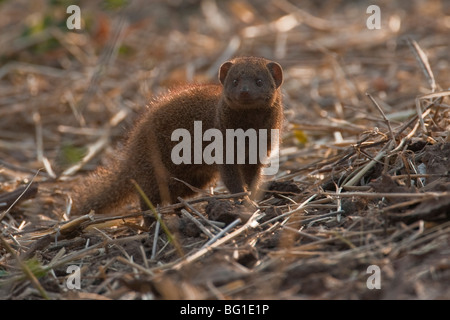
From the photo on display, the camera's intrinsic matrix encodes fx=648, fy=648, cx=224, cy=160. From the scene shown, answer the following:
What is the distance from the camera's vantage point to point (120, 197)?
15.2ft

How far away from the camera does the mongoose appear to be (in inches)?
165

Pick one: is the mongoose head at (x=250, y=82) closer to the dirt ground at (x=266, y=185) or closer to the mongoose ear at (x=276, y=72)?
the mongoose ear at (x=276, y=72)

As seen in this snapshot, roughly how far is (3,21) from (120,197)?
642cm

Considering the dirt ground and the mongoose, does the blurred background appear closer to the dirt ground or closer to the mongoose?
the dirt ground

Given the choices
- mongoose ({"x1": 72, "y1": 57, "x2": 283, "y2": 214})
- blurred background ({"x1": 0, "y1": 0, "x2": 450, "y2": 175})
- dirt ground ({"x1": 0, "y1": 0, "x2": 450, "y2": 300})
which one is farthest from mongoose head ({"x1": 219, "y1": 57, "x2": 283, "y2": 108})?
blurred background ({"x1": 0, "y1": 0, "x2": 450, "y2": 175})

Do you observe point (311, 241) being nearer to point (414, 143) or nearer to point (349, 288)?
point (349, 288)

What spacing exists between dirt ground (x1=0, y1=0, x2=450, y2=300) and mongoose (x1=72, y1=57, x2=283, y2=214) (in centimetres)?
18

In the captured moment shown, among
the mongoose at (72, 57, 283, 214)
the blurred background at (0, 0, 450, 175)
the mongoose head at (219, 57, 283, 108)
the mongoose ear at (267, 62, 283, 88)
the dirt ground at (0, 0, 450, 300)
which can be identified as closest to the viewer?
the dirt ground at (0, 0, 450, 300)

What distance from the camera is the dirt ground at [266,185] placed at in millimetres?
2834

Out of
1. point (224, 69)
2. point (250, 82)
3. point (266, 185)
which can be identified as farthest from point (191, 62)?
point (266, 185)

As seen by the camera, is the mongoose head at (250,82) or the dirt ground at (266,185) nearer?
the dirt ground at (266,185)

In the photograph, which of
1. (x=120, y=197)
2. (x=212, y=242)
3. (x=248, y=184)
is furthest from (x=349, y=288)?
(x=120, y=197)

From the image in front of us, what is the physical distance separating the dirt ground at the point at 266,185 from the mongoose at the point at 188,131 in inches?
7.3

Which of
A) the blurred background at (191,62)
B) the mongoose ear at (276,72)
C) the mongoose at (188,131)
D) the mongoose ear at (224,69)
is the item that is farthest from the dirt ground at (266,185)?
the mongoose ear at (224,69)
